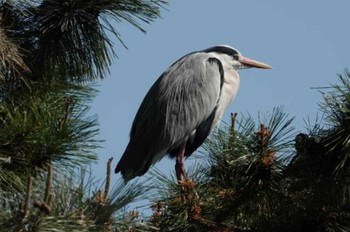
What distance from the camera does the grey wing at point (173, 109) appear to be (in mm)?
4426

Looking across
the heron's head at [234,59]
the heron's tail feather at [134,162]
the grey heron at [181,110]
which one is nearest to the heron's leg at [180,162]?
the grey heron at [181,110]

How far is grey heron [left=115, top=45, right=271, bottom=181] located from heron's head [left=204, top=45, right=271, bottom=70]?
16mm

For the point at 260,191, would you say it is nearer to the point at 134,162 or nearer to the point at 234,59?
the point at 134,162

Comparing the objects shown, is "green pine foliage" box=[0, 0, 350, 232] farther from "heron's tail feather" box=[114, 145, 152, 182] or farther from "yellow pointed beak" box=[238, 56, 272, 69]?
"yellow pointed beak" box=[238, 56, 272, 69]

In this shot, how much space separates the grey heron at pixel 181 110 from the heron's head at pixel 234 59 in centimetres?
2

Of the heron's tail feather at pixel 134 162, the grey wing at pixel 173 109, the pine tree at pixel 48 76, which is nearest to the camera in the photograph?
the pine tree at pixel 48 76

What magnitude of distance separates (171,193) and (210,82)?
76.8 inches

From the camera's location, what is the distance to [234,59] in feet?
17.0

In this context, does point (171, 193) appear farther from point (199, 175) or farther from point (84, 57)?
point (84, 57)

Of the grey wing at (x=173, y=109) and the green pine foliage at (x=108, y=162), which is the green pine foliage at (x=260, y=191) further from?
the grey wing at (x=173, y=109)

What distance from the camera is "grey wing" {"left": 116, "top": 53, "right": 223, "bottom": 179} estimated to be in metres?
4.43

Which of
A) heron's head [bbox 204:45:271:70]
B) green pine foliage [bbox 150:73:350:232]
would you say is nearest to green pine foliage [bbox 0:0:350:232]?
green pine foliage [bbox 150:73:350:232]

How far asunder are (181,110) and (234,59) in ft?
2.00

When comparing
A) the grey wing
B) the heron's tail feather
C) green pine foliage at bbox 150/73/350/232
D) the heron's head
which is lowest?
green pine foliage at bbox 150/73/350/232
